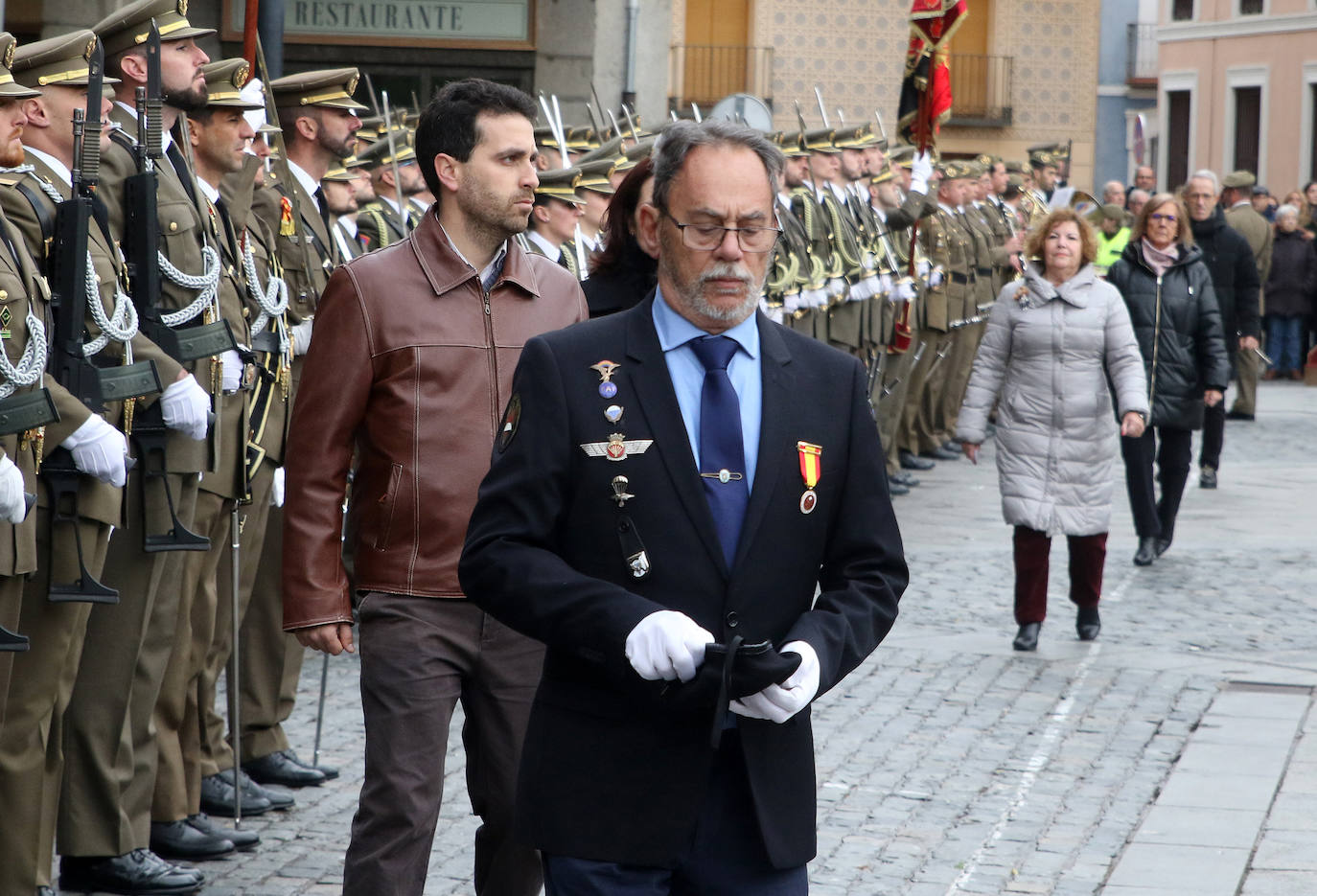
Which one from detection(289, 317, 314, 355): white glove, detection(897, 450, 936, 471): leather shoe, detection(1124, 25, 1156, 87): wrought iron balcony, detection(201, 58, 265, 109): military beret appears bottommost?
detection(897, 450, 936, 471): leather shoe

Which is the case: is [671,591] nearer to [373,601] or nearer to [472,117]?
[373,601]

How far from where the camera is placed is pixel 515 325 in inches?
184

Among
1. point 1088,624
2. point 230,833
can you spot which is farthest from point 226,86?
point 1088,624

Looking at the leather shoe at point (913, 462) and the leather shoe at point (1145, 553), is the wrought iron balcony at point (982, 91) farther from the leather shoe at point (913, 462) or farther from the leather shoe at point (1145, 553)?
the leather shoe at point (1145, 553)

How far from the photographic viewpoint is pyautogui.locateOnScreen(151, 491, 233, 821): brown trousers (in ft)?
19.4

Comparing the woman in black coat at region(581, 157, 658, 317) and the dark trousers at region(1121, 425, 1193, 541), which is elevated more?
the woman in black coat at region(581, 157, 658, 317)

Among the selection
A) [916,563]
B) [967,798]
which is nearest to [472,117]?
[967,798]

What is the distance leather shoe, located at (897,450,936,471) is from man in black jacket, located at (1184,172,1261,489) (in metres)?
2.02

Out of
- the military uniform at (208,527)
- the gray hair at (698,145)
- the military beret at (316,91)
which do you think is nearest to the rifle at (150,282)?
the military uniform at (208,527)

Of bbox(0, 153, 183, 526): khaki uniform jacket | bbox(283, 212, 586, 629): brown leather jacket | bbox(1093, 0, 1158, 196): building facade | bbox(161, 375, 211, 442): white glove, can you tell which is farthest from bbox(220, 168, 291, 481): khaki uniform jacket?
bbox(1093, 0, 1158, 196): building facade

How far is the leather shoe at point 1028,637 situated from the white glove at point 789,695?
6.18m

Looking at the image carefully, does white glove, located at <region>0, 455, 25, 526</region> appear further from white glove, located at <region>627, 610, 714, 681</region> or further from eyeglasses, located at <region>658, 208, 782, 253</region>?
white glove, located at <region>627, 610, 714, 681</region>

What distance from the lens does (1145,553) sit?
461 inches

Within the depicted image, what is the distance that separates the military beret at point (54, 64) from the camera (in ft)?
17.5
